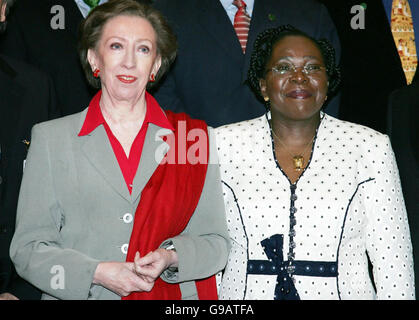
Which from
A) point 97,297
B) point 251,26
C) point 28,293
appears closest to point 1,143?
point 28,293

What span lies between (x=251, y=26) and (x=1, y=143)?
140 centimetres

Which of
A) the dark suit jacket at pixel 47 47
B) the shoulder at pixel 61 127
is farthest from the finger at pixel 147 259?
the dark suit jacket at pixel 47 47

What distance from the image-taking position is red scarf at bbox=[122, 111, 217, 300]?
270 cm

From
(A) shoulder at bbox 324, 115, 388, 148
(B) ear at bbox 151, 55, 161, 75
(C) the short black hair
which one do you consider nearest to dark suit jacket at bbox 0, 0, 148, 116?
(B) ear at bbox 151, 55, 161, 75

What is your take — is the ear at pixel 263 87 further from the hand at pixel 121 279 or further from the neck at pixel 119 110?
the hand at pixel 121 279

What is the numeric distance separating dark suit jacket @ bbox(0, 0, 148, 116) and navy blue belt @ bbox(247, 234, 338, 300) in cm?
135

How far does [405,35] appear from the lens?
12.5ft

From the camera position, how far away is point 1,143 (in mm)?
3072

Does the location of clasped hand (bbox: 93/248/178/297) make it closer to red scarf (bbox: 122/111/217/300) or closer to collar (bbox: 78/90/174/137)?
red scarf (bbox: 122/111/217/300)

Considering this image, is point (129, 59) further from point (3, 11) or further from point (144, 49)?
point (3, 11)

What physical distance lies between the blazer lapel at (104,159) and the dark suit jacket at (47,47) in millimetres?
752

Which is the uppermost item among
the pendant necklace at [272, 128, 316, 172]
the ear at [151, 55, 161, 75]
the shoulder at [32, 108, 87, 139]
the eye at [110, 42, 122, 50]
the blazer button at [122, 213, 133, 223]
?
the eye at [110, 42, 122, 50]

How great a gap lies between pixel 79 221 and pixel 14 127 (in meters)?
0.67

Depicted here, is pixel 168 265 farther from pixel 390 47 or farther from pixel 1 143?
pixel 390 47
